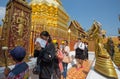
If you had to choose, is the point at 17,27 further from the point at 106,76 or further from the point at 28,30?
the point at 106,76

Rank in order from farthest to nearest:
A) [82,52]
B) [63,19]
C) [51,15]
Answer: [63,19] → [51,15] → [82,52]

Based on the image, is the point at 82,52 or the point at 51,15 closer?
the point at 82,52

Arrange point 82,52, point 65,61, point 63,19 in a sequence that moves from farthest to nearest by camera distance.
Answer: point 63,19 → point 82,52 → point 65,61

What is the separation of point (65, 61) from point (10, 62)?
2.16 m

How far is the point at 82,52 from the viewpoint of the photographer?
10.9m

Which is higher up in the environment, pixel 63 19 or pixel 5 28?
pixel 63 19

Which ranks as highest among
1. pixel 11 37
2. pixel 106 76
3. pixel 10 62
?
pixel 11 37

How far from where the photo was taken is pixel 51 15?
21.9 metres

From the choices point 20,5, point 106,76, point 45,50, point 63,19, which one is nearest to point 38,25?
point 20,5

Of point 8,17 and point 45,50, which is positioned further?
point 8,17

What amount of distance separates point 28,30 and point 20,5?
4.14 feet

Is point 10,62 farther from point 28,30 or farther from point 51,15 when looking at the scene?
point 51,15

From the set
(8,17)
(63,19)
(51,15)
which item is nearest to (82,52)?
(8,17)

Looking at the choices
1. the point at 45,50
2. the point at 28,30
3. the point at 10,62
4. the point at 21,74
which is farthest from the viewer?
the point at 28,30
